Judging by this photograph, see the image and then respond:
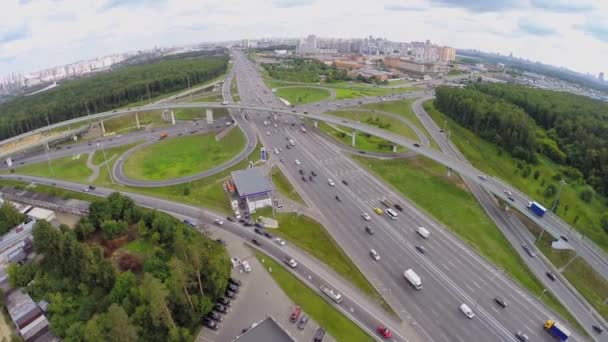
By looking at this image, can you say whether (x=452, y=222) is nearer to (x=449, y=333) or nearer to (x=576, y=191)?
(x=449, y=333)

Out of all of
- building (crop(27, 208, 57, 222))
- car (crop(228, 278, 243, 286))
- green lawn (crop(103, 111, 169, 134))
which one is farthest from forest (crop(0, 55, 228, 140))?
car (crop(228, 278, 243, 286))

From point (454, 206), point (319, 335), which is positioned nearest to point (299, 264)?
point (319, 335)

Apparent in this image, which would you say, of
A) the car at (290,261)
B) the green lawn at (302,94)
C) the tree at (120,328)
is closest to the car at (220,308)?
the tree at (120,328)

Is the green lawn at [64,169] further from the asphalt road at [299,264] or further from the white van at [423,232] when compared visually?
the white van at [423,232]

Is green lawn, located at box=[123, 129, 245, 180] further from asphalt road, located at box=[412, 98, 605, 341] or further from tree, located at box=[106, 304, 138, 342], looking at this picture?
asphalt road, located at box=[412, 98, 605, 341]

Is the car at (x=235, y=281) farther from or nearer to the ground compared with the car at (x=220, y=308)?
farther from the ground

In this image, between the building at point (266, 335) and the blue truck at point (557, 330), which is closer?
the building at point (266, 335)

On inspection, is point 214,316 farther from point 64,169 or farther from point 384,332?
point 64,169
